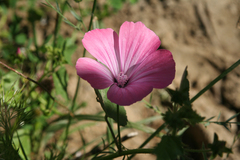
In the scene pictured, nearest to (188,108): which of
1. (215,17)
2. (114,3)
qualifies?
(114,3)

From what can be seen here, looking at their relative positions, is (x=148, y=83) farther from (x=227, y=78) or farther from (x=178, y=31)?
(x=178, y=31)

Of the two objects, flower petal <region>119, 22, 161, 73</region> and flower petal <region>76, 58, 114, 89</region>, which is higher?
flower petal <region>119, 22, 161, 73</region>

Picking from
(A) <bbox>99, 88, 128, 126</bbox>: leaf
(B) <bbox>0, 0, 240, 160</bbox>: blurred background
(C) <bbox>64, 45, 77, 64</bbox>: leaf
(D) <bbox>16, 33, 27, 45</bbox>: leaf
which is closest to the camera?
(A) <bbox>99, 88, 128, 126</bbox>: leaf

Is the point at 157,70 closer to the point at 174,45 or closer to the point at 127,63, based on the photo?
the point at 127,63

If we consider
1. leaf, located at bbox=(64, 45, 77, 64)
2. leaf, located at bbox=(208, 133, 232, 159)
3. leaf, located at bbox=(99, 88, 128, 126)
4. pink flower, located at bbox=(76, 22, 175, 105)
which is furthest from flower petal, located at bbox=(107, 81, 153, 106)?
leaf, located at bbox=(64, 45, 77, 64)

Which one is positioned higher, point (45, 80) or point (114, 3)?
point (114, 3)

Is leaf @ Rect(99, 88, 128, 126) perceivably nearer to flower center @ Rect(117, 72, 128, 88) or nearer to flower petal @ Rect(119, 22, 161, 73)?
flower center @ Rect(117, 72, 128, 88)

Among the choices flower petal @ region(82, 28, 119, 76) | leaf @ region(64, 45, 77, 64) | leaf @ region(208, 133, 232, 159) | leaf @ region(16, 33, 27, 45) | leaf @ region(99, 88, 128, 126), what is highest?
leaf @ region(16, 33, 27, 45)
